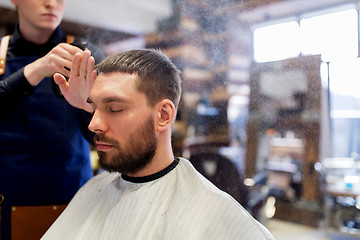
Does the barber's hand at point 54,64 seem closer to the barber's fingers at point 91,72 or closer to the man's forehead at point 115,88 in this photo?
the barber's fingers at point 91,72

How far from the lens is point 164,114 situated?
1210mm

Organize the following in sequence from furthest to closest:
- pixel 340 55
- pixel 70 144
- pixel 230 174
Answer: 1. pixel 230 174
2. pixel 70 144
3. pixel 340 55

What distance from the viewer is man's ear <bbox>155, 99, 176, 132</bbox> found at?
47.1 inches

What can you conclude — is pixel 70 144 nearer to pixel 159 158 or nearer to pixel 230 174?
pixel 159 158

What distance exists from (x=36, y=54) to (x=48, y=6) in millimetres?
267

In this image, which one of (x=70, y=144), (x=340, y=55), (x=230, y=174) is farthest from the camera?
(x=230, y=174)

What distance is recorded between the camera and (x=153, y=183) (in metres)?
1.25

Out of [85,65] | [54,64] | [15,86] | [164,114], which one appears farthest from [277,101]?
[15,86]

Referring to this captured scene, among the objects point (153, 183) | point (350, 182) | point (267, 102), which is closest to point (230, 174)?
point (267, 102)

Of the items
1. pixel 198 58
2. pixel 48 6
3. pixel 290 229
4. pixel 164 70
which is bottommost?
pixel 290 229

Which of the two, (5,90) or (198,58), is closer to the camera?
(5,90)

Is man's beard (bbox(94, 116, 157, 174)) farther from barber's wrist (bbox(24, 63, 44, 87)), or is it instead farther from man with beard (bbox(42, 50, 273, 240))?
barber's wrist (bbox(24, 63, 44, 87))

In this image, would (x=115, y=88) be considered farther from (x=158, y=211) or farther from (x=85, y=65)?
(x=158, y=211)

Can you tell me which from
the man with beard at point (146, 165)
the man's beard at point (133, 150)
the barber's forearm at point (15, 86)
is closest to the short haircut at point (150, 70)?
the man with beard at point (146, 165)
